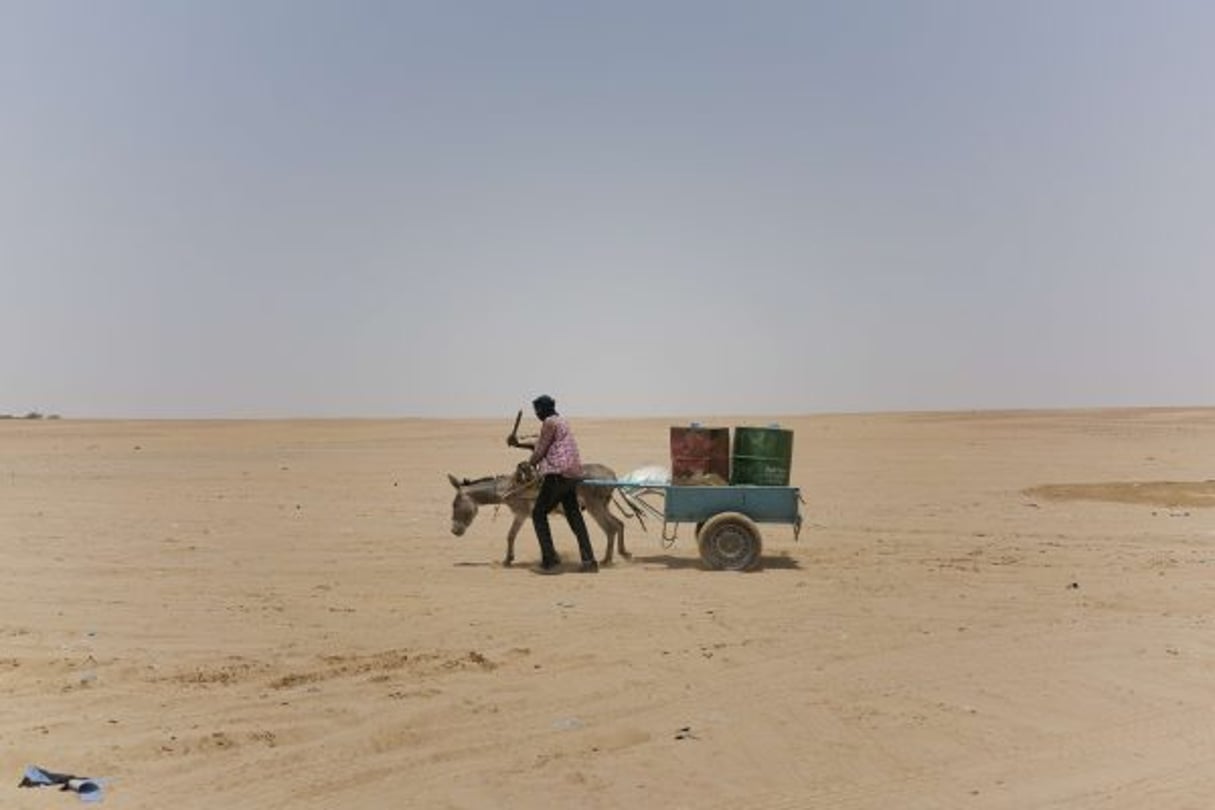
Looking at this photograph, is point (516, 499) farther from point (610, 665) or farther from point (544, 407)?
point (610, 665)

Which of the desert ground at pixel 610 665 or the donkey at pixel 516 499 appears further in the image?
the donkey at pixel 516 499

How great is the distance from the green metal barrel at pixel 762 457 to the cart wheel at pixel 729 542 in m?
0.61

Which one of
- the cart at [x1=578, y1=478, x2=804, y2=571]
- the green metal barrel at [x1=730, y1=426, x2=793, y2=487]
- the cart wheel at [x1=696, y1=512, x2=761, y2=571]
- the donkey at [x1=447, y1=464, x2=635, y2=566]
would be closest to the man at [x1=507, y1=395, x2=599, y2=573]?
the donkey at [x1=447, y1=464, x2=635, y2=566]

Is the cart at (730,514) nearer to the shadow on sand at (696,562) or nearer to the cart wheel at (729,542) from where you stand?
the cart wheel at (729,542)

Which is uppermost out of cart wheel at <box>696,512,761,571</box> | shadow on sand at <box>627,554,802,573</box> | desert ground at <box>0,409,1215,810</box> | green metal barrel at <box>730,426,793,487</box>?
green metal barrel at <box>730,426,793,487</box>

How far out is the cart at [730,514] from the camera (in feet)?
49.3

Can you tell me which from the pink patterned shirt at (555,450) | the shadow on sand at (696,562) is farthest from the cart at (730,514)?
the pink patterned shirt at (555,450)

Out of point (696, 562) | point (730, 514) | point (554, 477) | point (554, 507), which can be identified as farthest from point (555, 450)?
point (696, 562)

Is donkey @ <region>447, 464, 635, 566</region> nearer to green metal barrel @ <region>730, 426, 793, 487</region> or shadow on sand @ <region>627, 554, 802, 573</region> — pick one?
shadow on sand @ <region>627, 554, 802, 573</region>

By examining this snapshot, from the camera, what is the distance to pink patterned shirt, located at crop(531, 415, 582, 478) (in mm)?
15047

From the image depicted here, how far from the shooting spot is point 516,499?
627 inches

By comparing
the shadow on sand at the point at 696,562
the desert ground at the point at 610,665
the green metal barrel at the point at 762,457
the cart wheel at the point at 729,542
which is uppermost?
the green metal barrel at the point at 762,457

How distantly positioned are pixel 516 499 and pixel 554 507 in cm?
67

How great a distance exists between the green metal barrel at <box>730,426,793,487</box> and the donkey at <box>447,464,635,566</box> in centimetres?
165
